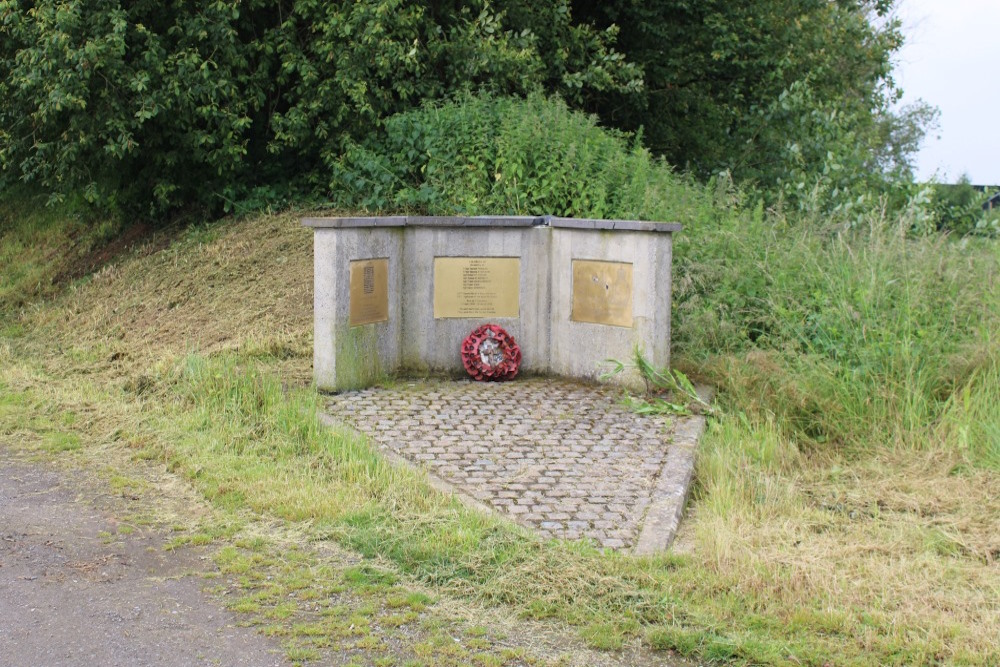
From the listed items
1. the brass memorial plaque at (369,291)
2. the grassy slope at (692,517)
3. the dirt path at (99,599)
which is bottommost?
the dirt path at (99,599)

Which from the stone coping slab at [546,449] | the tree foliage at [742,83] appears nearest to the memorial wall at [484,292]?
the stone coping slab at [546,449]

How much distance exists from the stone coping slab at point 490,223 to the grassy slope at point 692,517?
129 centimetres

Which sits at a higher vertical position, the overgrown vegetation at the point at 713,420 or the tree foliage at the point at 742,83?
the tree foliage at the point at 742,83

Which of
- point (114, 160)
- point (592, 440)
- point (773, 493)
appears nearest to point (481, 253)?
point (592, 440)

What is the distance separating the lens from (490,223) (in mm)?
10172

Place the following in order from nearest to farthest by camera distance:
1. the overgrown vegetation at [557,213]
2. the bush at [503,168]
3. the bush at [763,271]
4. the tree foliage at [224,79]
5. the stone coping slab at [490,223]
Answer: the overgrown vegetation at [557,213], the bush at [763,271], the stone coping slab at [490,223], the bush at [503,168], the tree foliage at [224,79]

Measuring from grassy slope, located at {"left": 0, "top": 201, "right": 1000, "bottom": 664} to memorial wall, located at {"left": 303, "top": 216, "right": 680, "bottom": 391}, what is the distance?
76 cm

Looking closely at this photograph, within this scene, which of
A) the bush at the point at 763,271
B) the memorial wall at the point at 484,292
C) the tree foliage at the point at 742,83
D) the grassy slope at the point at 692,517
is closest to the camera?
the grassy slope at the point at 692,517

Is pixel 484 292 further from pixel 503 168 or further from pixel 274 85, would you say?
pixel 274 85

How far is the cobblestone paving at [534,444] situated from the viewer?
21.9 ft

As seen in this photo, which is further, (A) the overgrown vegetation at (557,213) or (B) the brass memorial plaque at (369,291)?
(B) the brass memorial plaque at (369,291)

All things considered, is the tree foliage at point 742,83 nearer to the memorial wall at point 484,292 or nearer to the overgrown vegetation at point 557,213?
the overgrown vegetation at point 557,213

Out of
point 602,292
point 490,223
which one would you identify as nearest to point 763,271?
point 602,292

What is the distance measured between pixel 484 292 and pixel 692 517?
4.00 m
